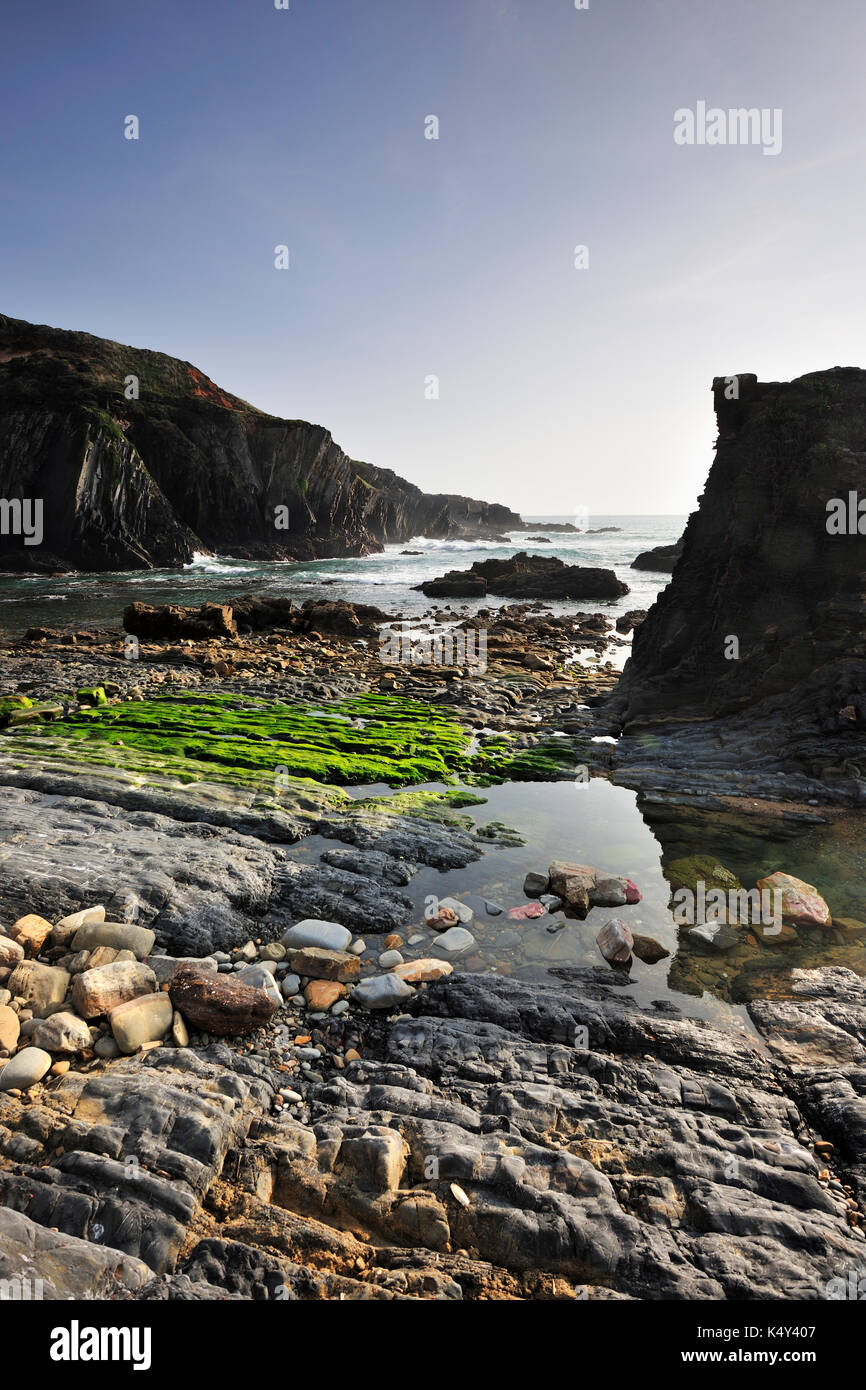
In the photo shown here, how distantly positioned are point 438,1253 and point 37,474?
3141 inches

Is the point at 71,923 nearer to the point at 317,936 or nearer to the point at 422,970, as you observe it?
the point at 317,936

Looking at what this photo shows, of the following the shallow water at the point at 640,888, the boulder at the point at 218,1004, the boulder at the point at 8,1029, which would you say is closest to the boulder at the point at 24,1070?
the boulder at the point at 8,1029

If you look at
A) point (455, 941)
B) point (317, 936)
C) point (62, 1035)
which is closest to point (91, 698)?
point (317, 936)

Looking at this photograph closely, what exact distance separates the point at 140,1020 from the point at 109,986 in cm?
43

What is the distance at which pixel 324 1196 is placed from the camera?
3.58 meters

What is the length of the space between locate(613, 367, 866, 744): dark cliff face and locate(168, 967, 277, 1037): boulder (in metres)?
12.4

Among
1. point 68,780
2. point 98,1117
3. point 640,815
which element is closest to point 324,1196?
point 98,1117

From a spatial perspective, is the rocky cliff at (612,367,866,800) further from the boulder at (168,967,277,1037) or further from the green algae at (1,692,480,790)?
the boulder at (168,967,277,1037)

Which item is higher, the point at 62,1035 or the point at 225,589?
the point at 225,589

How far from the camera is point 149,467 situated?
254ft

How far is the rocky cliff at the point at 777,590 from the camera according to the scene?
13.2 meters
